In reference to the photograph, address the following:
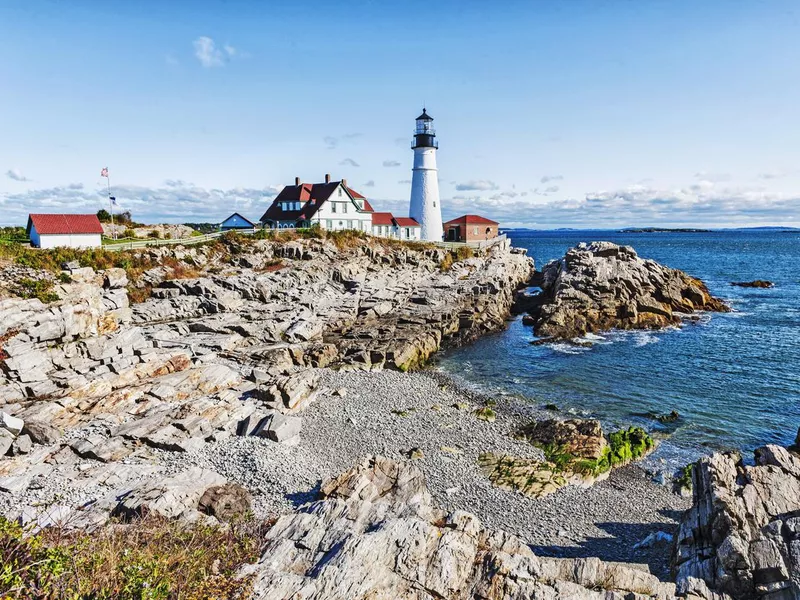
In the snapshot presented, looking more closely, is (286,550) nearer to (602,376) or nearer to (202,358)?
(202,358)

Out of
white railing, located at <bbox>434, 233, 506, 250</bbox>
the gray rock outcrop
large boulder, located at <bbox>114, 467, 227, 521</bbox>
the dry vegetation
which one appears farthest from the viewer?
white railing, located at <bbox>434, 233, 506, 250</bbox>

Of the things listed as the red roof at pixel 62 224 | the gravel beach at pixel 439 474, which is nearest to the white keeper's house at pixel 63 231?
the red roof at pixel 62 224

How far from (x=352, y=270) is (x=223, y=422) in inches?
1250

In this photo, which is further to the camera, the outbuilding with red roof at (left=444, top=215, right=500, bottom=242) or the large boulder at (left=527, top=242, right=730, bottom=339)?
the outbuilding with red roof at (left=444, top=215, right=500, bottom=242)

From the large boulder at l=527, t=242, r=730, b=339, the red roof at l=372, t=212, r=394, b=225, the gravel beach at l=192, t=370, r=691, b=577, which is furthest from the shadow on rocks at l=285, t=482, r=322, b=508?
the red roof at l=372, t=212, r=394, b=225

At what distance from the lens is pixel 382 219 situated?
7056 cm

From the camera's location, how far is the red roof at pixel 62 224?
4131 cm

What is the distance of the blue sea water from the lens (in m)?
24.0

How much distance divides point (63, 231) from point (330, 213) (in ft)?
97.3

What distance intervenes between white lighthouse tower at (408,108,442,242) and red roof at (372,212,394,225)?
3.13 meters

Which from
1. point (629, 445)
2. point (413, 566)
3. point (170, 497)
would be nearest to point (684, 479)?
point (629, 445)

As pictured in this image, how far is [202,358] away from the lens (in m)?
29.1

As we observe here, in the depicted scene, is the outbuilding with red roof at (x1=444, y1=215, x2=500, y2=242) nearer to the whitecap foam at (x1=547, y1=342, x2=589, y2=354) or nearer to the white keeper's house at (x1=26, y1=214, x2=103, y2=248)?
the whitecap foam at (x1=547, y1=342, x2=589, y2=354)

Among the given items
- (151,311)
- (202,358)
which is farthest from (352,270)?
(202,358)
